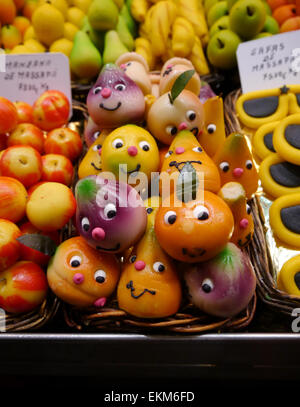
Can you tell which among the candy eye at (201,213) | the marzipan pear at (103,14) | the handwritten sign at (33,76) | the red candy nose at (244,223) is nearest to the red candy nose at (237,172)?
the red candy nose at (244,223)

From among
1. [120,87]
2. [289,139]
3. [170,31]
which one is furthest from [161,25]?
[289,139]

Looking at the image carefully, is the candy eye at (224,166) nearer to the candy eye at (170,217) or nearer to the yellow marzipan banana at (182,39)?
the candy eye at (170,217)

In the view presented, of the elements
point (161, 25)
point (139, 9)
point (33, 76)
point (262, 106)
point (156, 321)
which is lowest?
point (156, 321)

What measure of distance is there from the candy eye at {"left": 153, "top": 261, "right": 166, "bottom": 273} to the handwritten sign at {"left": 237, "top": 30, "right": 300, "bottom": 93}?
752mm

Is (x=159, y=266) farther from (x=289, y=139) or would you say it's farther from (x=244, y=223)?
(x=289, y=139)

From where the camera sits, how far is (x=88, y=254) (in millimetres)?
686

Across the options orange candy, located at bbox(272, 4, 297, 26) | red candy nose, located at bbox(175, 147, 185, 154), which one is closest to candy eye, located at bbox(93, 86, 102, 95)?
red candy nose, located at bbox(175, 147, 185, 154)

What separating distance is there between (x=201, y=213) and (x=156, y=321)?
23 centimetres

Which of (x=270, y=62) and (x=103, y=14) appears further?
(x=103, y=14)

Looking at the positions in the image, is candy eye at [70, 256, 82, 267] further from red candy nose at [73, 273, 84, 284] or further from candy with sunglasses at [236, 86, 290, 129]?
candy with sunglasses at [236, 86, 290, 129]

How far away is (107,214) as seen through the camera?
2.06ft

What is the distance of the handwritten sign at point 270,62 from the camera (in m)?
1.10

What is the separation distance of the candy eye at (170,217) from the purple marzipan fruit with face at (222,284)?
11 centimetres

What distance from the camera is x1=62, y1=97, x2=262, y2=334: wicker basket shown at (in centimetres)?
65
